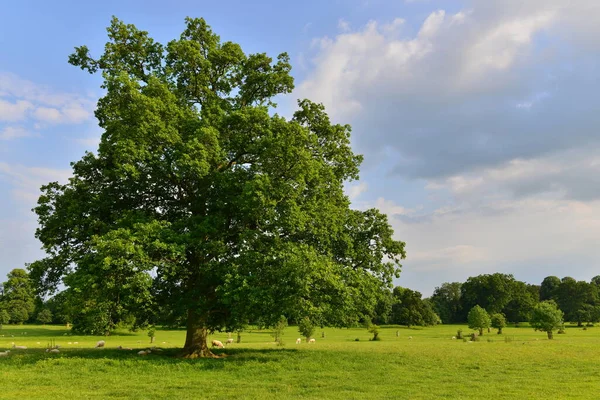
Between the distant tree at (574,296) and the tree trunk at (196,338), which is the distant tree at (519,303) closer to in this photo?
the distant tree at (574,296)

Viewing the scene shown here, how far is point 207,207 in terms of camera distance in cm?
2316

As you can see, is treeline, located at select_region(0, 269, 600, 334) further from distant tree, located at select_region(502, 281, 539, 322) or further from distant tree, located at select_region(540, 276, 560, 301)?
distant tree, located at select_region(540, 276, 560, 301)

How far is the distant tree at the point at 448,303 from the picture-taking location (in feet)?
383

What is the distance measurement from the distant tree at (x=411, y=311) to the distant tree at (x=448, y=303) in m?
27.6

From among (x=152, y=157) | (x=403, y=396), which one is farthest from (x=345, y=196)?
(x=403, y=396)

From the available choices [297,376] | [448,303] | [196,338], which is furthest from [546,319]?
[448,303]

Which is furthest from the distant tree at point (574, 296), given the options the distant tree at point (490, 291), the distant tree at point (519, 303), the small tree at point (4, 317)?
the small tree at point (4, 317)

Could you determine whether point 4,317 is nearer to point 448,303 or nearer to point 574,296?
point 448,303

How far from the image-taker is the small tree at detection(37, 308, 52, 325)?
91.1m

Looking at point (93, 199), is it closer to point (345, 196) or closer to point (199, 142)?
point (199, 142)

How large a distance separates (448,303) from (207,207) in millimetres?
116156

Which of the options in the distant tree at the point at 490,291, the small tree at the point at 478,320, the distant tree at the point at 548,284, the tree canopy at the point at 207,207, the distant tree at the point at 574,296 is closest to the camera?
the tree canopy at the point at 207,207

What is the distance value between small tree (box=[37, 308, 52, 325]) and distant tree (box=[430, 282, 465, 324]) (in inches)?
3767

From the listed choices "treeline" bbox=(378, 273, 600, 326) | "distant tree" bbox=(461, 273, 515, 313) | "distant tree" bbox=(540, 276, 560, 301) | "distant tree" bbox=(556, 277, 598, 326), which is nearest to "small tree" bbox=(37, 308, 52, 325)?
"treeline" bbox=(378, 273, 600, 326)
